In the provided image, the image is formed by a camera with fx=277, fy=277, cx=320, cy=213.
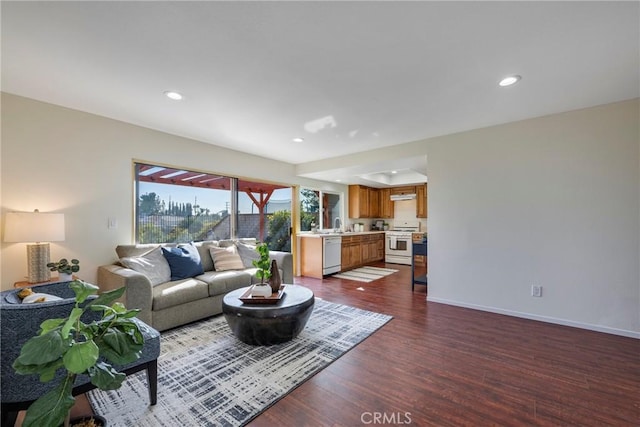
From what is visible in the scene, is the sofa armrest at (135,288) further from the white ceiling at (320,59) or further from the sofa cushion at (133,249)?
the white ceiling at (320,59)

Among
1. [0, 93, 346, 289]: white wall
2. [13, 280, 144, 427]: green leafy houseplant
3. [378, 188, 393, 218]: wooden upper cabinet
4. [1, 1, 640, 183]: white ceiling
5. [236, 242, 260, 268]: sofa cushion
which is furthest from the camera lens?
[378, 188, 393, 218]: wooden upper cabinet

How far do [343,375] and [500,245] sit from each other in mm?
2628

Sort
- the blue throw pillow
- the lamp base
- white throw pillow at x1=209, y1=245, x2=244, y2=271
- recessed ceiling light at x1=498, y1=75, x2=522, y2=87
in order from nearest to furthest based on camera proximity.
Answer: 1. recessed ceiling light at x1=498, y1=75, x2=522, y2=87
2. the lamp base
3. the blue throw pillow
4. white throw pillow at x1=209, y1=245, x2=244, y2=271

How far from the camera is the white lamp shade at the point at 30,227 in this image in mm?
2398

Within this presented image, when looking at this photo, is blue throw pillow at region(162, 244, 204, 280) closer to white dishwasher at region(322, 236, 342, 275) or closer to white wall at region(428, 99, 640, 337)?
white dishwasher at region(322, 236, 342, 275)

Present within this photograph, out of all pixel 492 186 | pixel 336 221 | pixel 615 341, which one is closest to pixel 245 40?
pixel 492 186

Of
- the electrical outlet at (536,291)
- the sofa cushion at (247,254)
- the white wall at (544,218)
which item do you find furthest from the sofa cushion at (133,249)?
the electrical outlet at (536,291)

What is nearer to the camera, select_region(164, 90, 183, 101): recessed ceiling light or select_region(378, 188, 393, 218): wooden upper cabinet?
select_region(164, 90, 183, 101): recessed ceiling light

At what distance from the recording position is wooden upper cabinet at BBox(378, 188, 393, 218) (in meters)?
8.09

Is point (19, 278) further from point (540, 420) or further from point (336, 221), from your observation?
point (336, 221)

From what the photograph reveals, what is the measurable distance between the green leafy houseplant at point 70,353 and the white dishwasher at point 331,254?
4496mm

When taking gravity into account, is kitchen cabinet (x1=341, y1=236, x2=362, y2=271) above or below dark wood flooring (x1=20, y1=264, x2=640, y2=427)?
above

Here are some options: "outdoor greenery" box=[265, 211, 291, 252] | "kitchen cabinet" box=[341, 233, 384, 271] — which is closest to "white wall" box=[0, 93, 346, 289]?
"outdoor greenery" box=[265, 211, 291, 252]

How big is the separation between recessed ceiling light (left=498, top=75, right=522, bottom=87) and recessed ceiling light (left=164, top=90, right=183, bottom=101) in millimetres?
2942
